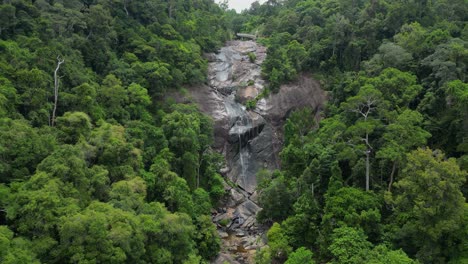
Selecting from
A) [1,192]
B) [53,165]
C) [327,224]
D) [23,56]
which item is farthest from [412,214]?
[23,56]

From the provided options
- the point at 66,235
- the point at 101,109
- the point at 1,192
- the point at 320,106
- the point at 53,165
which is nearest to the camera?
the point at 66,235

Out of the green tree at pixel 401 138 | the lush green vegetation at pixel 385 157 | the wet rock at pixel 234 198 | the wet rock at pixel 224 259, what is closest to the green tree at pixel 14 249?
the wet rock at pixel 224 259

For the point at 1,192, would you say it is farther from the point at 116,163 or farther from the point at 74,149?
the point at 116,163

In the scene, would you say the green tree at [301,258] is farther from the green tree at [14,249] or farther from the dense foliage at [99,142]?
the green tree at [14,249]

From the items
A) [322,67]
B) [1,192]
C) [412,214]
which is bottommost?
[412,214]

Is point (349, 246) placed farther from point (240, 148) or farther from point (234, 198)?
point (240, 148)

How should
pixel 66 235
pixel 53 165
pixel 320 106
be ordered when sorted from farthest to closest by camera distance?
pixel 320 106 < pixel 53 165 < pixel 66 235

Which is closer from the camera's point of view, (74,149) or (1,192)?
(1,192)
